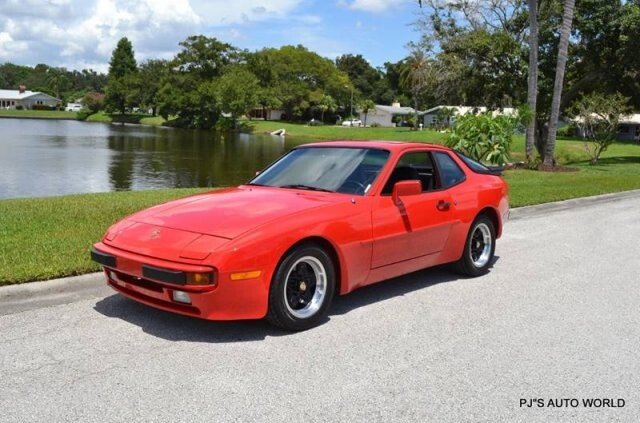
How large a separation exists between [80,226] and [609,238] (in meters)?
7.50

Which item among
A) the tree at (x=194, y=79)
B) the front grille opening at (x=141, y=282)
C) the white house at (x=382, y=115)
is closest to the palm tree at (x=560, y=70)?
the front grille opening at (x=141, y=282)

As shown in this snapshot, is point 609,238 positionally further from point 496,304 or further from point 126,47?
point 126,47

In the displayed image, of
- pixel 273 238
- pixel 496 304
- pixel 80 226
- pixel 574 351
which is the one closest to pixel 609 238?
pixel 496 304

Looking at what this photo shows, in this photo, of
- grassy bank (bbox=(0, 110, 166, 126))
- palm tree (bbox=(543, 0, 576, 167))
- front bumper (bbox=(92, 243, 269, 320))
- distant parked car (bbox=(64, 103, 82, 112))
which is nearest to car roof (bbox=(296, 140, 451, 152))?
front bumper (bbox=(92, 243, 269, 320))

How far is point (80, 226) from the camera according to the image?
8.10 meters

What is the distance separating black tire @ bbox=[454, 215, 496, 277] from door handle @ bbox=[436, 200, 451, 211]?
56 cm

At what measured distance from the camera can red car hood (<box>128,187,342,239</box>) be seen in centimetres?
453

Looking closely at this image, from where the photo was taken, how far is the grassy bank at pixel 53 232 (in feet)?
19.4

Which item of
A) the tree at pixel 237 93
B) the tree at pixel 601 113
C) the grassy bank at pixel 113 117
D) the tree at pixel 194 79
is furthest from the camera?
the grassy bank at pixel 113 117

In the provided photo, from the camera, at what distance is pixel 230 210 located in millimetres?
4832

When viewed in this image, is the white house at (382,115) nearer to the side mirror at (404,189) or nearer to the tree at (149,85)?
the tree at (149,85)

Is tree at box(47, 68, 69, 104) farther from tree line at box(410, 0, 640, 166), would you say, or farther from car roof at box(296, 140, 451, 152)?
car roof at box(296, 140, 451, 152)

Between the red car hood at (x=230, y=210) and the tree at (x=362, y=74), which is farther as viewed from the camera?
the tree at (x=362, y=74)

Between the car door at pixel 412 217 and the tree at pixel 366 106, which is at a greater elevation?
the tree at pixel 366 106
